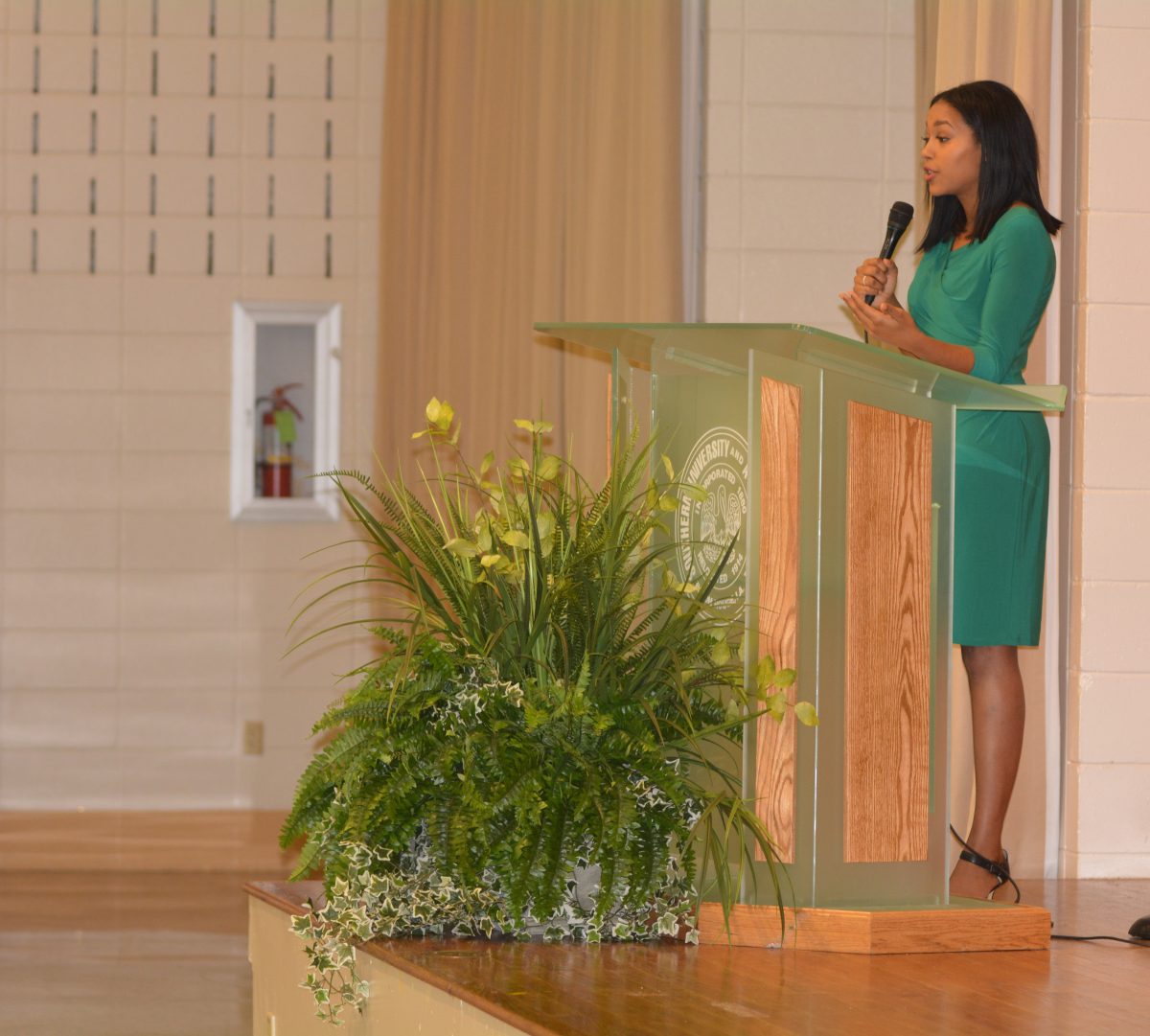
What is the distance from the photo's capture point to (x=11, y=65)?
17.4 ft

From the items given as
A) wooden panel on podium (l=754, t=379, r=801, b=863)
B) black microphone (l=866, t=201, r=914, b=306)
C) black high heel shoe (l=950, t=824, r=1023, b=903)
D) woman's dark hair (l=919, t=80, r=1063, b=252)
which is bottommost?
black high heel shoe (l=950, t=824, r=1023, b=903)

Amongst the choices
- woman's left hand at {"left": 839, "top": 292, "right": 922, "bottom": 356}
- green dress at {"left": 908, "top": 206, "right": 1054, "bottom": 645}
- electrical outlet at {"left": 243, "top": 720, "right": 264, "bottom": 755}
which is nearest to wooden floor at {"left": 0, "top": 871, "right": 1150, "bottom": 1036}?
green dress at {"left": 908, "top": 206, "right": 1054, "bottom": 645}

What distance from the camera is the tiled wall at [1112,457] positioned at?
10.5 ft

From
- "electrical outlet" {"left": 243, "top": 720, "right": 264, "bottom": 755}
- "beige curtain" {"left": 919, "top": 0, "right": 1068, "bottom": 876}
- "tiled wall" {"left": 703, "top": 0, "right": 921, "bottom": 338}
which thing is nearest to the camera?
"beige curtain" {"left": 919, "top": 0, "right": 1068, "bottom": 876}

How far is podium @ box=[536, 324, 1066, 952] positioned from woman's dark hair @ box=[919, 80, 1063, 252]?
1.80 feet

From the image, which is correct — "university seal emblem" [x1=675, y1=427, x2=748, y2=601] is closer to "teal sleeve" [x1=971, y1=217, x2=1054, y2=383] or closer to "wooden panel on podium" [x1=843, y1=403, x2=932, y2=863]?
"wooden panel on podium" [x1=843, y1=403, x2=932, y2=863]

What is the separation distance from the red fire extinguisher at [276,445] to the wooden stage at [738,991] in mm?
3464

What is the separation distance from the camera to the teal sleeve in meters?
2.34

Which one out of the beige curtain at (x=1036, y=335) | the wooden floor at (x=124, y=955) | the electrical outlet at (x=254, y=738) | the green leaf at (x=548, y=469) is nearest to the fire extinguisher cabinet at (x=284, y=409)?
the electrical outlet at (x=254, y=738)

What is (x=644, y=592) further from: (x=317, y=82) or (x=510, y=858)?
(x=317, y=82)

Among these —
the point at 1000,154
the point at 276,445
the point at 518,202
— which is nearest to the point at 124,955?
the point at 276,445

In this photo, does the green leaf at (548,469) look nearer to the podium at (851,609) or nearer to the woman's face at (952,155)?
the podium at (851,609)

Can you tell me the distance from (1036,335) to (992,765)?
118cm

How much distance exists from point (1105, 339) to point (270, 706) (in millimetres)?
3142
